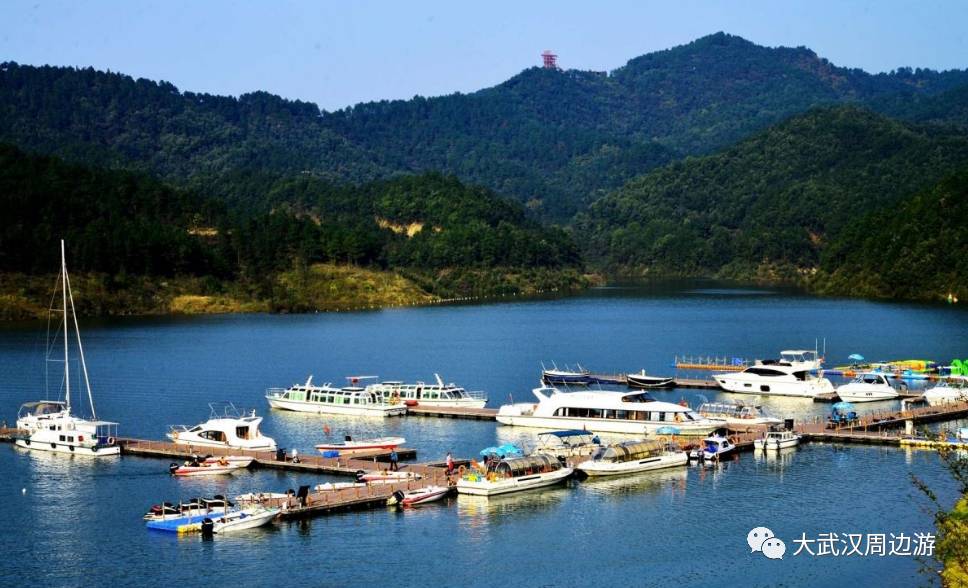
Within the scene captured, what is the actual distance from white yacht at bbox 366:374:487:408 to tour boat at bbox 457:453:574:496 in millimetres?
27414

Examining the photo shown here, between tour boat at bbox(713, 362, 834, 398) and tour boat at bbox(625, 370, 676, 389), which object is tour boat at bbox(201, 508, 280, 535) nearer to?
tour boat at bbox(713, 362, 834, 398)

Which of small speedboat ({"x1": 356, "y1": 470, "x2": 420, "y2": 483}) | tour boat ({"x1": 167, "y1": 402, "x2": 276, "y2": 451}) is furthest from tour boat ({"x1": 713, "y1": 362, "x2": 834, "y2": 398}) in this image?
small speedboat ({"x1": 356, "y1": 470, "x2": 420, "y2": 483})

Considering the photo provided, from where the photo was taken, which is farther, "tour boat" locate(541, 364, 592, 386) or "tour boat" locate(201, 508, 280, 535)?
"tour boat" locate(541, 364, 592, 386)

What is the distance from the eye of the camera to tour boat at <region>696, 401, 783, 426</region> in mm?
85644

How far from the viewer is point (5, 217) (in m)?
197

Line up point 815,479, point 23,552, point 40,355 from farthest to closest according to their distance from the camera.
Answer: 1. point 40,355
2. point 815,479
3. point 23,552

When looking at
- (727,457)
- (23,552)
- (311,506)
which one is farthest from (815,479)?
(23,552)

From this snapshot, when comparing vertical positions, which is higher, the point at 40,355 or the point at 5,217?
the point at 5,217

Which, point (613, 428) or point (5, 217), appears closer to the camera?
point (613, 428)

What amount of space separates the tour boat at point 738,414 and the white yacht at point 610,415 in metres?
1.71

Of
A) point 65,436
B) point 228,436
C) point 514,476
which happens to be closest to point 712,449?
point 514,476

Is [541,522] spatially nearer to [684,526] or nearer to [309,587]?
[684,526]

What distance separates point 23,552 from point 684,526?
94.6ft

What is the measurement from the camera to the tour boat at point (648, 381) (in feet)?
366
